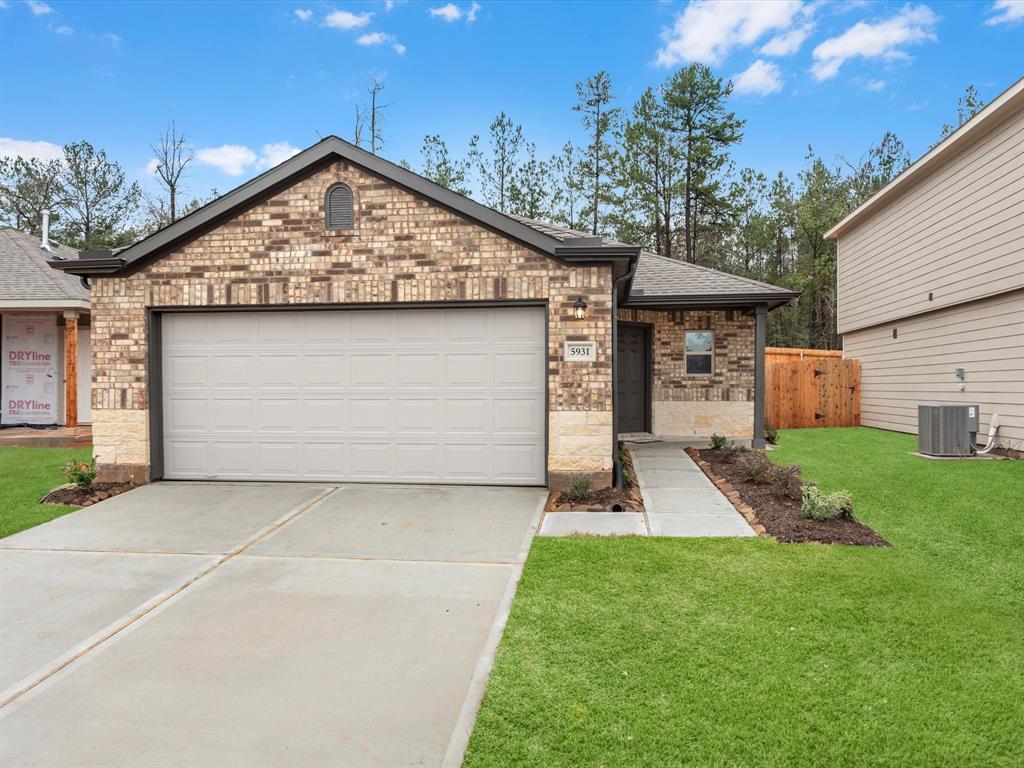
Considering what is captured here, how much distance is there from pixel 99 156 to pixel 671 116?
25.9 metres

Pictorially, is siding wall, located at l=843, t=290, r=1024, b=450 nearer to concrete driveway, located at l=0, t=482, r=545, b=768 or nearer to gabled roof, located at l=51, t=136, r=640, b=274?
gabled roof, located at l=51, t=136, r=640, b=274

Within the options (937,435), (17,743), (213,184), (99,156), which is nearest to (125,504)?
(17,743)

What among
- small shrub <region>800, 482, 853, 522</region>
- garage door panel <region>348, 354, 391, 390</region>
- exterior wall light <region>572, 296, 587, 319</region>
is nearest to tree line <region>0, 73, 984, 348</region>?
garage door panel <region>348, 354, 391, 390</region>

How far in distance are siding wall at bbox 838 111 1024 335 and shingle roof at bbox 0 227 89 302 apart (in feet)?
56.4

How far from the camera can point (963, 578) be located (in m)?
4.57

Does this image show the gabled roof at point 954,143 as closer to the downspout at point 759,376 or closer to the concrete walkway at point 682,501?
the downspout at point 759,376

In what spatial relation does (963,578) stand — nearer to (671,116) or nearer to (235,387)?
(235,387)

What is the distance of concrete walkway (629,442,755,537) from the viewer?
19.5ft

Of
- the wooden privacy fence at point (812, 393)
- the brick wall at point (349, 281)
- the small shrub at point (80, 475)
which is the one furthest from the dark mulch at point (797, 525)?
the wooden privacy fence at point (812, 393)

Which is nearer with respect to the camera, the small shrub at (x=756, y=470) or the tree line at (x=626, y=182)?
the small shrub at (x=756, y=470)

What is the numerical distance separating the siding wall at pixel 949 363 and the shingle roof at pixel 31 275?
56.9 ft

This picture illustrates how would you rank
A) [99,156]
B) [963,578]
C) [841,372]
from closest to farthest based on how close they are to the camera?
[963,578] → [841,372] → [99,156]

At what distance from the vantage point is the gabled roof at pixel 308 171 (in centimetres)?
731

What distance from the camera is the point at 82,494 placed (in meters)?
7.40
